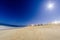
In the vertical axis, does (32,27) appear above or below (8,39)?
above

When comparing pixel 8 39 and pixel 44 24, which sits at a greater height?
pixel 44 24

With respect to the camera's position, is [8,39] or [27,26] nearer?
[8,39]

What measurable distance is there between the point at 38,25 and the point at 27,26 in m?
0.36

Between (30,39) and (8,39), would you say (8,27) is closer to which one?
(8,39)

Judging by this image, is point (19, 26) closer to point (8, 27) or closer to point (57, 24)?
point (8, 27)

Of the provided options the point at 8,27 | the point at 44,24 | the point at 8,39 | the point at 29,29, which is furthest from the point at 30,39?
the point at 8,27

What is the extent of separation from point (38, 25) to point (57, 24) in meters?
0.65

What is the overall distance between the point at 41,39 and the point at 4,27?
1.37m

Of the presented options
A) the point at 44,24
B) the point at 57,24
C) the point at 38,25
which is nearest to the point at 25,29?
the point at 38,25

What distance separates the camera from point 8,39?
182cm

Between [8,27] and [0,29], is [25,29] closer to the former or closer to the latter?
[8,27]

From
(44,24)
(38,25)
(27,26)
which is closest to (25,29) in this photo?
(27,26)

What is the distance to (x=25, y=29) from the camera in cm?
255

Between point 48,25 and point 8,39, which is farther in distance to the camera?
point 48,25
